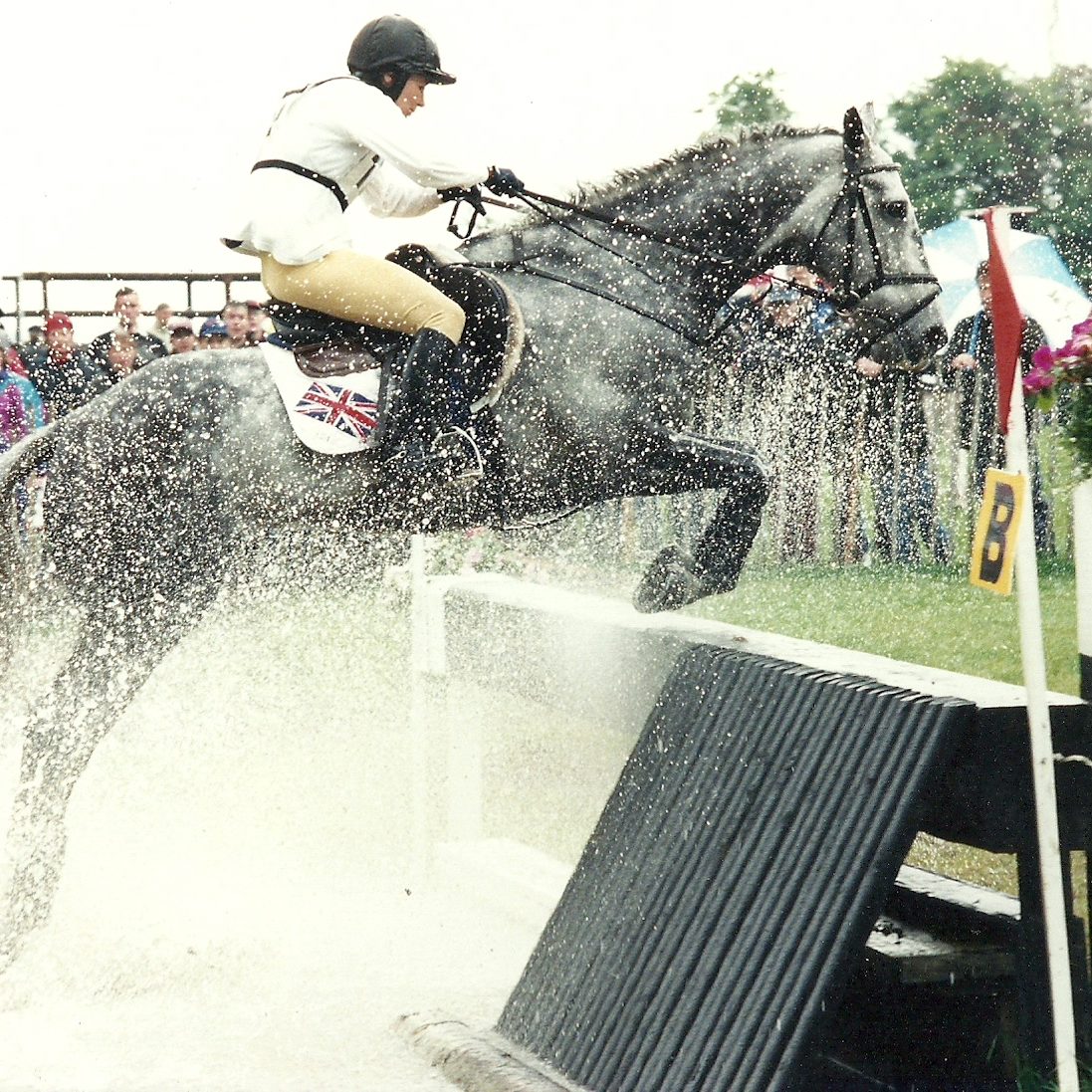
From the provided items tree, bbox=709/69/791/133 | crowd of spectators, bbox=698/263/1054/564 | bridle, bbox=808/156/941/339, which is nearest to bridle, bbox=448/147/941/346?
bridle, bbox=808/156/941/339

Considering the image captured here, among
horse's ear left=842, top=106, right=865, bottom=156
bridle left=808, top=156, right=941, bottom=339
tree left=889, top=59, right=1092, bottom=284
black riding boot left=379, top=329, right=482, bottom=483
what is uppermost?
tree left=889, top=59, right=1092, bottom=284

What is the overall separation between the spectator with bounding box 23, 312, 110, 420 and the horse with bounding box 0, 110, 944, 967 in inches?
214

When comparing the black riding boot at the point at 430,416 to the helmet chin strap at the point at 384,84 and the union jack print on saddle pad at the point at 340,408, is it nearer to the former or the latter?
the union jack print on saddle pad at the point at 340,408

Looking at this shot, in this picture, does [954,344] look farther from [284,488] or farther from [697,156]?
[284,488]

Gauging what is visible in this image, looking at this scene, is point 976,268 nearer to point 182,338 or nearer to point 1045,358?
point 182,338

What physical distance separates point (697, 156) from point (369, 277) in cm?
130

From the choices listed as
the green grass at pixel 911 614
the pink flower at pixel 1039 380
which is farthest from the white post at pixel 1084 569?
the green grass at pixel 911 614

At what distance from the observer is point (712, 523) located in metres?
5.80

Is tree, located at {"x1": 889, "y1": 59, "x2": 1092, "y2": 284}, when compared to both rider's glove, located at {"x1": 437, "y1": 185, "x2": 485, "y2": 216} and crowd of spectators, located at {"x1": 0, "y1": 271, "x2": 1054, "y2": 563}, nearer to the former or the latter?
crowd of spectators, located at {"x1": 0, "y1": 271, "x2": 1054, "y2": 563}

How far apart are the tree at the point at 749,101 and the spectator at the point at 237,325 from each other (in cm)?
3237

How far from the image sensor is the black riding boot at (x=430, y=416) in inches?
213

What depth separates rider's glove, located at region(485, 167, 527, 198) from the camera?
5430mm

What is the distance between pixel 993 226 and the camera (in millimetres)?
3375

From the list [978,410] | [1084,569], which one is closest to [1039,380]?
[1084,569]
